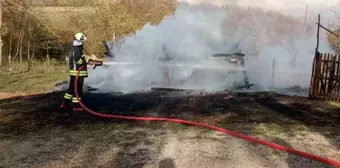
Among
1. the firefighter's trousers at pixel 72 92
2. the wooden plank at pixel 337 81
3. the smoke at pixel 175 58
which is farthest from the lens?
the smoke at pixel 175 58

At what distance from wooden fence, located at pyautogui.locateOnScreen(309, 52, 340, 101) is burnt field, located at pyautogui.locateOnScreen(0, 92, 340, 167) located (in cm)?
67

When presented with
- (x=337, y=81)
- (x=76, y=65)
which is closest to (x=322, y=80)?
(x=337, y=81)

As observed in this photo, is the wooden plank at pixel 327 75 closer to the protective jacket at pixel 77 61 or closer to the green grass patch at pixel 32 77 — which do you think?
the protective jacket at pixel 77 61

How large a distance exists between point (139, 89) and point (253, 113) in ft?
17.4

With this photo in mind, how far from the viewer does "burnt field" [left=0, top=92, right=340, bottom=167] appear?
18.8 feet

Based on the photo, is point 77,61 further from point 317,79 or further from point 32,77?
point 32,77

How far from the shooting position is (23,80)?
1870 cm

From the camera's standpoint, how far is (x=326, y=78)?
1191 cm

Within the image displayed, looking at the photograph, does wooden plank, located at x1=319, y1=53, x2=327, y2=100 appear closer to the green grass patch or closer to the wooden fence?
the wooden fence

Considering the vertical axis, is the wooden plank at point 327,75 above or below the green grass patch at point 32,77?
above

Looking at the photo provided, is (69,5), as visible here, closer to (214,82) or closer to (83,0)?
(83,0)

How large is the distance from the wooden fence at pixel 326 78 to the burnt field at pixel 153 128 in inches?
26.5

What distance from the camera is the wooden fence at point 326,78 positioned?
11805 millimetres

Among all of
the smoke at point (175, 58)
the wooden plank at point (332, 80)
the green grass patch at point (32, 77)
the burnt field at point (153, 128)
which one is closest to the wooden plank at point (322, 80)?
the wooden plank at point (332, 80)
